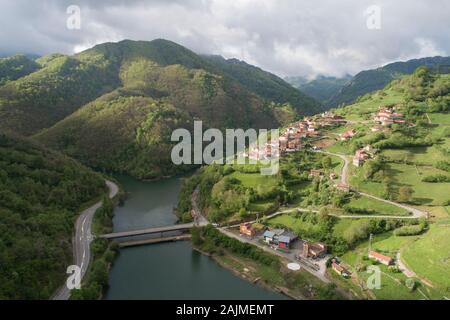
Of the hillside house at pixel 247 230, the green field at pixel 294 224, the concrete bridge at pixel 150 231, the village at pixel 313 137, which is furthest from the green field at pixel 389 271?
the concrete bridge at pixel 150 231

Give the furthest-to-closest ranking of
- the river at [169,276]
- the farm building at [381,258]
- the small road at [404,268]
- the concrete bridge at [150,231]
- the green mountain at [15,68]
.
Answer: the green mountain at [15,68], the concrete bridge at [150,231], the farm building at [381,258], the river at [169,276], the small road at [404,268]

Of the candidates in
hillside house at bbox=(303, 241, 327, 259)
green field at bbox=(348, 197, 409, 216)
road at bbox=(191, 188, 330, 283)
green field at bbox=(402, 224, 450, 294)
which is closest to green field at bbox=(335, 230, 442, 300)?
green field at bbox=(402, 224, 450, 294)

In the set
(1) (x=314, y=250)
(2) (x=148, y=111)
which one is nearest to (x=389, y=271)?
(1) (x=314, y=250)

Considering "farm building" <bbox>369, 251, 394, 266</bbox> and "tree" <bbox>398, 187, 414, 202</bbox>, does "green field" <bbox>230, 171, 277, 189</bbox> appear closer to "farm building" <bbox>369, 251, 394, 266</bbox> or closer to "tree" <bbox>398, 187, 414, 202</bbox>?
"tree" <bbox>398, 187, 414, 202</bbox>

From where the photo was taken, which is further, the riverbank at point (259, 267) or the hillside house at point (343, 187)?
the hillside house at point (343, 187)

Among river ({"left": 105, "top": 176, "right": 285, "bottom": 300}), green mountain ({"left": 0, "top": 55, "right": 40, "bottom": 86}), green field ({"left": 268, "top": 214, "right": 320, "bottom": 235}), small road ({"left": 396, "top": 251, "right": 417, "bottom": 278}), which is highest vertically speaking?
green mountain ({"left": 0, "top": 55, "right": 40, "bottom": 86})

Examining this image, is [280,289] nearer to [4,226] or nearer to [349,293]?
[349,293]

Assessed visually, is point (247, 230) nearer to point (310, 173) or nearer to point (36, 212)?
point (310, 173)

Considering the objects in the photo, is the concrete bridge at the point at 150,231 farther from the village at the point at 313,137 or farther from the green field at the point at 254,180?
the village at the point at 313,137
